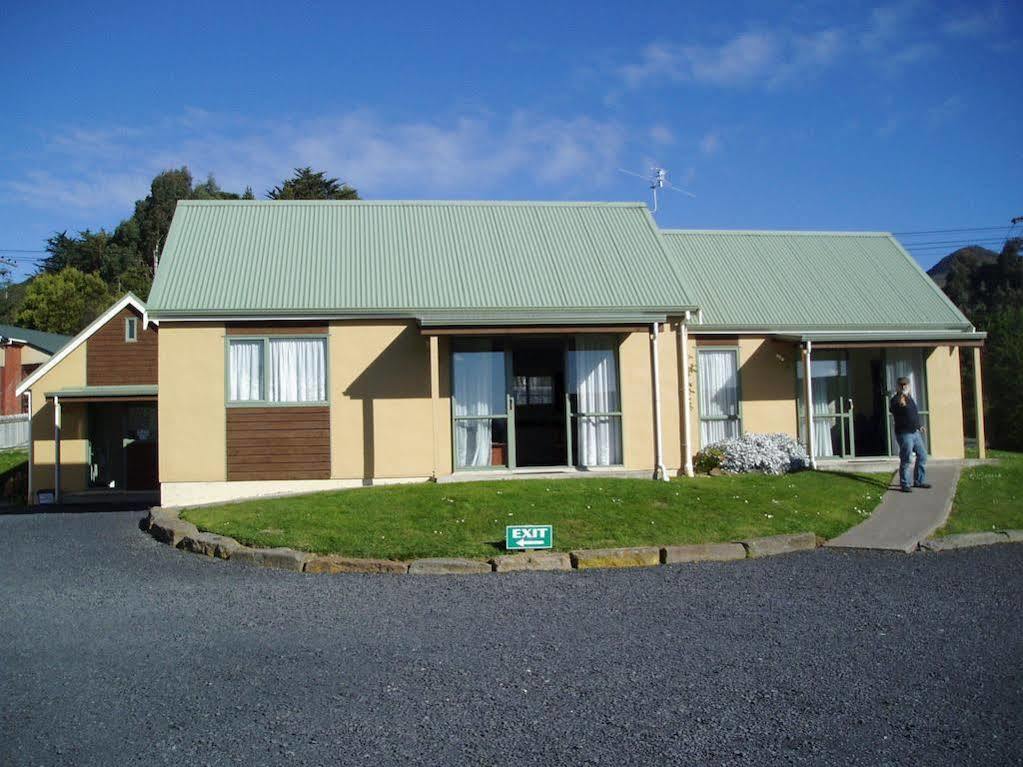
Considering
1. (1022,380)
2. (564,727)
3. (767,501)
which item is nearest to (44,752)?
(564,727)

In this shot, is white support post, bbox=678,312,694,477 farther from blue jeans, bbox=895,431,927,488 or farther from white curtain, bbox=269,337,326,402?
white curtain, bbox=269,337,326,402

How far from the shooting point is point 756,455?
600 inches

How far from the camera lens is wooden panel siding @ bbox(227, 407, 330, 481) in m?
14.7

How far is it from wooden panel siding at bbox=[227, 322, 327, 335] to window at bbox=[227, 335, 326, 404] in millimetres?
102

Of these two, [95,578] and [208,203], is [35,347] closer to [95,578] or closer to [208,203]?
[208,203]

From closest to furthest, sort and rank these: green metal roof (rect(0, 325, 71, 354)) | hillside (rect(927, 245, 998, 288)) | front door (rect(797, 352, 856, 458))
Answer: front door (rect(797, 352, 856, 458)) < green metal roof (rect(0, 325, 71, 354)) < hillside (rect(927, 245, 998, 288))

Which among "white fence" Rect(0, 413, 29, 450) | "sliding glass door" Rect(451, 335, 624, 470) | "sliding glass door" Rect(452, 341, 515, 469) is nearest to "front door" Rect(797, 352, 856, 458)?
"sliding glass door" Rect(451, 335, 624, 470)

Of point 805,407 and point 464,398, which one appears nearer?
point 464,398

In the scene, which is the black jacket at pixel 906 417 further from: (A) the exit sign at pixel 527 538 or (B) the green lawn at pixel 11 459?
(B) the green lawn at pixel 11 459

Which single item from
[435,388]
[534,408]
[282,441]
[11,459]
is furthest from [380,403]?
[11,459]

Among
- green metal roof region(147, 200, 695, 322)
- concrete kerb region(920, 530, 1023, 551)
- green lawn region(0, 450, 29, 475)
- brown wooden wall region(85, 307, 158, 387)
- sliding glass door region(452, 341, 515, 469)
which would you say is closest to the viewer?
concrete kerb region(920, 530, 1023, 551)

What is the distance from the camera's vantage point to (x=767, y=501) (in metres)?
12.2

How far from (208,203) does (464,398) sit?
733cm

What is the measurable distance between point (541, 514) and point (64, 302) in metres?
48.0
